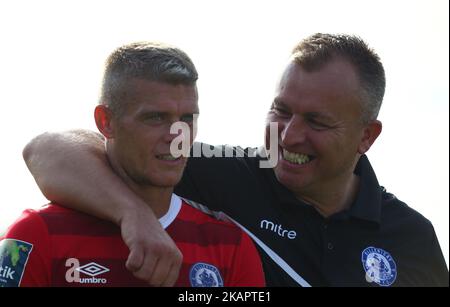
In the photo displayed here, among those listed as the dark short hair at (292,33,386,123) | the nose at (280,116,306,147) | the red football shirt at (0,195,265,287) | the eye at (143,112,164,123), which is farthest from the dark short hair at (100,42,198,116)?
the dark short hair at (292,33,386,123)

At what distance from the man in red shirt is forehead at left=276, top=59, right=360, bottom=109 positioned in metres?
0.82

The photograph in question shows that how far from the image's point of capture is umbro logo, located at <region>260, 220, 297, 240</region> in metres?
3.89

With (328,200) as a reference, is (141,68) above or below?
above

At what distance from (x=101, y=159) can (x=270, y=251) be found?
1095 mm

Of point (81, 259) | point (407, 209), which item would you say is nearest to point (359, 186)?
point (407, 209)

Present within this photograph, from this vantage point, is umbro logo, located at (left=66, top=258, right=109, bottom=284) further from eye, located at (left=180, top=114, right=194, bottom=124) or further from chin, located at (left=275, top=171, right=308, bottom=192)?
chin, located at (left=275, top=171, right=308, bottom=192)

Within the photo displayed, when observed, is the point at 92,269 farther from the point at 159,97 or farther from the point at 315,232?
the point at 315,232

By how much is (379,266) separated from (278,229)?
0.62 m

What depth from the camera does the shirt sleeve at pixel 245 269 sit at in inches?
128

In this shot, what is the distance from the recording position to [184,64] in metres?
3.34

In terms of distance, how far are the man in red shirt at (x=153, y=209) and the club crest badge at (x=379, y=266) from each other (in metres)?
0.85

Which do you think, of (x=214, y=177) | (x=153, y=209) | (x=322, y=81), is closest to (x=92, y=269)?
(x=153, y=209)

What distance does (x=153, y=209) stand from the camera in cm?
332
